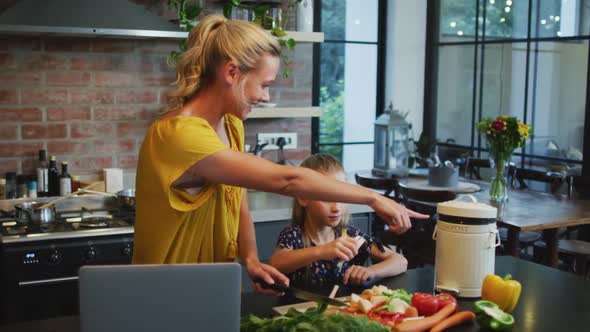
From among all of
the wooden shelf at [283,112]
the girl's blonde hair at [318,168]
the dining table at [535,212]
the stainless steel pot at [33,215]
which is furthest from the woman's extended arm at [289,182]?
the wooden shelf at [283,112]

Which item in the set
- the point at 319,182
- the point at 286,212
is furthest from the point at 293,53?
the point at 319,182

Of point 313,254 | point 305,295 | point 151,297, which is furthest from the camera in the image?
point 313,254

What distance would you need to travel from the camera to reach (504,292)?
73.3 inches

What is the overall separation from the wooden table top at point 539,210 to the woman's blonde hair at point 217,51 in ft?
7.42

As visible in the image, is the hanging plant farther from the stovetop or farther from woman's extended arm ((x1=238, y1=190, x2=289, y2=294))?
woman's extended arm ((x1=238, y1=190, x2=289, y2=294))

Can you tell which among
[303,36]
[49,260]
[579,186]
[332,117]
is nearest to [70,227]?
[49,260]

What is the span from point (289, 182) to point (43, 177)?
2212mm

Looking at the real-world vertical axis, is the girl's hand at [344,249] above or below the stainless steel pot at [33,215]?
above

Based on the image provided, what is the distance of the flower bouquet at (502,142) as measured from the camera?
431 centimetres

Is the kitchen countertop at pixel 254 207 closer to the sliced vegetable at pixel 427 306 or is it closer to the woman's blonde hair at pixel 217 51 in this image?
the woman's blonde hair at pixel 217 51

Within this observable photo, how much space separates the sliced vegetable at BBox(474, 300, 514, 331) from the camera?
5.72ft

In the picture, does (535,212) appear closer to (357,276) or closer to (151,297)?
(357,276)

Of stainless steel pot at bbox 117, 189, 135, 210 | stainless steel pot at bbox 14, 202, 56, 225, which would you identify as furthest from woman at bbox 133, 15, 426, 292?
stainless steel pot at bbox 117, 189, 135, 210

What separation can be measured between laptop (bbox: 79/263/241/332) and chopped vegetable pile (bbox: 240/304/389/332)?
25 centimetres
